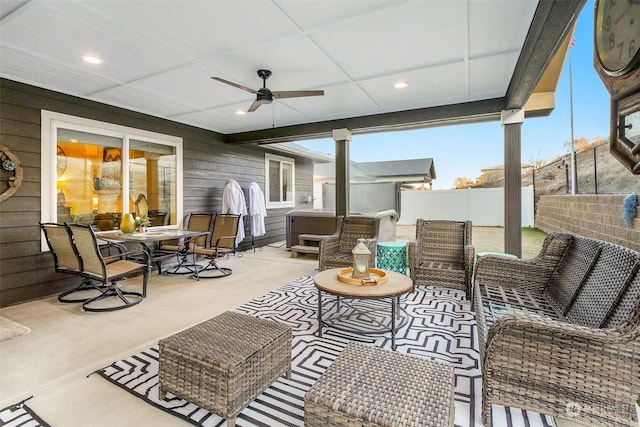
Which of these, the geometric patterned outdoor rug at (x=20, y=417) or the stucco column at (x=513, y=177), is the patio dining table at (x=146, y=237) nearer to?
the geometric patterned outdoor rug at (x=20, y=417)

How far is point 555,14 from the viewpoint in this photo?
1.92 meters

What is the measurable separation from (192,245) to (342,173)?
2.78 m

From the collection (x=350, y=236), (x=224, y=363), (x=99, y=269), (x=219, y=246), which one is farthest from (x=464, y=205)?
(x=99, y=269)

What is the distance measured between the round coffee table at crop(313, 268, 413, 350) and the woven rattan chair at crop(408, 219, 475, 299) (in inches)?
24.7

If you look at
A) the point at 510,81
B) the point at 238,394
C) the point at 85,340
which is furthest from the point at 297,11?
the point at 85,340

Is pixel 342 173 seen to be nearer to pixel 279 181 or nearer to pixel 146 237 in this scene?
pixel 146 237

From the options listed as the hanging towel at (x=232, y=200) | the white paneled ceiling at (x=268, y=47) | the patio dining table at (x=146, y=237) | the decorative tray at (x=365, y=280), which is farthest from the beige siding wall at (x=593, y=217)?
the hanging towel at (x=232, y=200)

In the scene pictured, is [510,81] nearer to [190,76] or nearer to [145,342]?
A: [190,76]

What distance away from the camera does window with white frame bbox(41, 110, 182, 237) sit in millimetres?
3871

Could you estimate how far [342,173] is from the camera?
5.41m

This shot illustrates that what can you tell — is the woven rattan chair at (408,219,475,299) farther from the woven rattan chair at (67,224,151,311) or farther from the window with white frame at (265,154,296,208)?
the window with white frame at (265,154,296,208)

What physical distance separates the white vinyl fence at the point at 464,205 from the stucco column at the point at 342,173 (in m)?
2.95

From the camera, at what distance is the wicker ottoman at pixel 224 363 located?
5.08 feet

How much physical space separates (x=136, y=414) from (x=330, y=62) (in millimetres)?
3245
